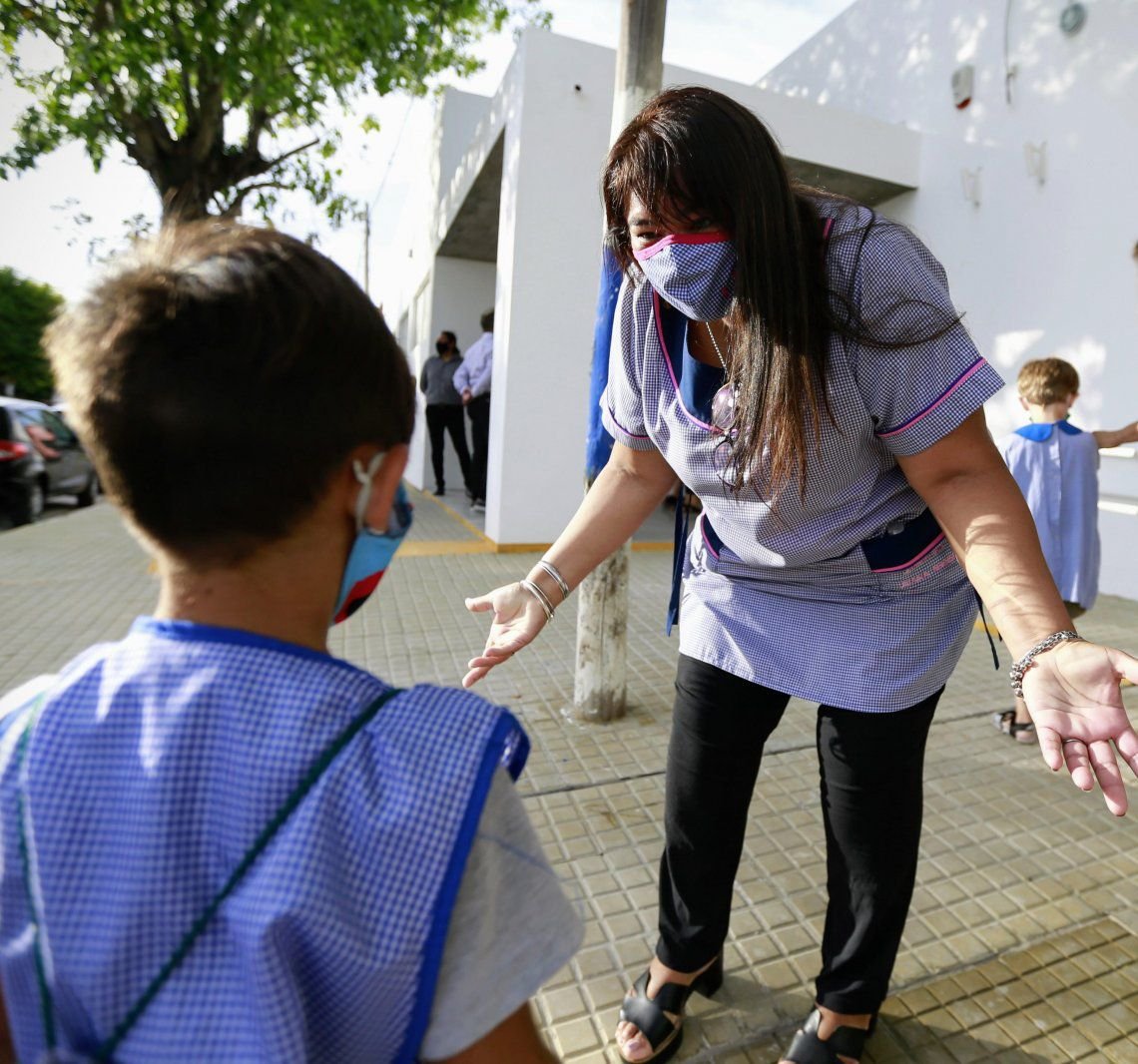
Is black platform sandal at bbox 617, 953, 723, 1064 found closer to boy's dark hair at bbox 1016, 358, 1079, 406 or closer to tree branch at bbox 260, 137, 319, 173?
boy's dark hair at bbox 1016, 358, 1079, 406

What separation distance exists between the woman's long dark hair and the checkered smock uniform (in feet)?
0.09

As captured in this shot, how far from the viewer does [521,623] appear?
158cm

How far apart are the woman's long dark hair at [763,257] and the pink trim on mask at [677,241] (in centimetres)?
2

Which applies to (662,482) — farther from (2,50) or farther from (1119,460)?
(2,50)

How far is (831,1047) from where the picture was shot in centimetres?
161

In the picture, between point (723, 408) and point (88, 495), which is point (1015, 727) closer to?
point (723, 408)

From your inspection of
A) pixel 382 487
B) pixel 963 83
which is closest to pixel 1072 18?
pixel 963 83

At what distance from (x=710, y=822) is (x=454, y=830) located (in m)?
1.10

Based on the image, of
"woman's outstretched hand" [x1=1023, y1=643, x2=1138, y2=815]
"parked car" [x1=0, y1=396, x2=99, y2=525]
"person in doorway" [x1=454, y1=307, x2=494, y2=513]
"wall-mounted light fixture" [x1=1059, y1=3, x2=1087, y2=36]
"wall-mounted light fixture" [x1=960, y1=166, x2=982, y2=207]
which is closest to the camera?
"woman's outstretched hand" [x1=1023, y1=643, x2=1138, y2=815]

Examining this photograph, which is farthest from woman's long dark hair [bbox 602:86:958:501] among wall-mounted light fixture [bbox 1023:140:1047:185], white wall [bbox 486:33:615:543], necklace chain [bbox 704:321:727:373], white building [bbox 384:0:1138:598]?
wall-mounted light fixture [bbox 1023:140:1047:185]

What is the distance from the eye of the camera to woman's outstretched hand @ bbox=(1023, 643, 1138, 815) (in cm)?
107

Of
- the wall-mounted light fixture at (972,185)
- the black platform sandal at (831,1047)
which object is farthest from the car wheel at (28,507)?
the black platform sandal at (831,1047)

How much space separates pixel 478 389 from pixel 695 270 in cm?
696

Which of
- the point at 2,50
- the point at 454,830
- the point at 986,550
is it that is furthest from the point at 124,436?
the point at 2,50
